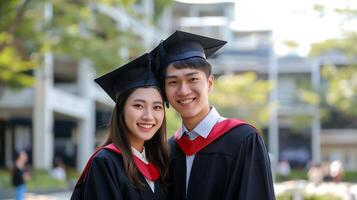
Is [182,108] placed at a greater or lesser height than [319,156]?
greater

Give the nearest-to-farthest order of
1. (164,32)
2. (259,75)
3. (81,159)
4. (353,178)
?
(81,159) → (353,178) → (164,32) → (259,75)

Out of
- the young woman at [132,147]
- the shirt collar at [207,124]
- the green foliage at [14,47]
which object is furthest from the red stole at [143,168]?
the green foliage at [14,47]

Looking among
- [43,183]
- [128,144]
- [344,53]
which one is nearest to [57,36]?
[344,53]

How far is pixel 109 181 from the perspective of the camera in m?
3.27

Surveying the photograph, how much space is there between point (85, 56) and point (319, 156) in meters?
36.8

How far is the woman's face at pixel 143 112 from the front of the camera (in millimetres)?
3439

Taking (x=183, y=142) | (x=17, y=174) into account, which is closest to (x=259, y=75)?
(x=17, y=174)

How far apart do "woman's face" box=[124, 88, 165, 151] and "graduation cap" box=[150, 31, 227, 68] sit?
0.18 meters

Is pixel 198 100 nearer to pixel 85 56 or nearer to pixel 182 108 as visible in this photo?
pixel 182 108

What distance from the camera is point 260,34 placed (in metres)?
57.0

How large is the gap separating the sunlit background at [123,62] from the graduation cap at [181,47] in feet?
2.06

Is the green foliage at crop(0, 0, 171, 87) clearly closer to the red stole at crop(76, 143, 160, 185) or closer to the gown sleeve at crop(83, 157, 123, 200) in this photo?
the red stole at crop(76, 143, 160, 185)

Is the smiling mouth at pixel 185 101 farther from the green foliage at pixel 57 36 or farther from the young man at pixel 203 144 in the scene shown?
the green foliage at pixel 57 36

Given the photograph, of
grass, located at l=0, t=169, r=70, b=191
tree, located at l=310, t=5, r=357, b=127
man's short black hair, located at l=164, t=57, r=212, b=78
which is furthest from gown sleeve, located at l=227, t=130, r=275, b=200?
grass, located at l=0, t=169, r=70, b=191
